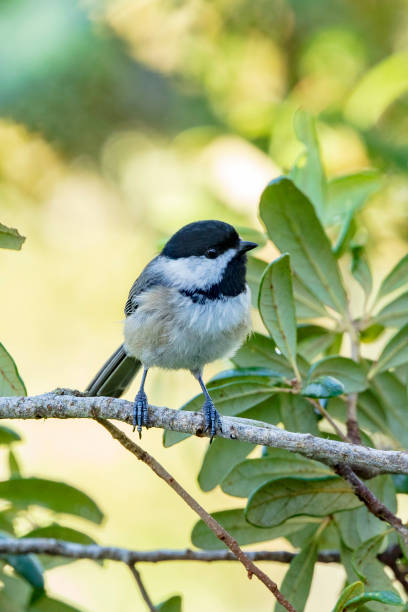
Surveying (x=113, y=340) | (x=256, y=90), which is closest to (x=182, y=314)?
(x=113, y=340)

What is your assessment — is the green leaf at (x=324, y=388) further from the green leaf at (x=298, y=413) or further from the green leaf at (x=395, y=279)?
the green leaf at (x=395, y=279)

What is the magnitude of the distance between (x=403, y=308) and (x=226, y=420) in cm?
67

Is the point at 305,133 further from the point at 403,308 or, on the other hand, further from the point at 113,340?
the point at 113,340

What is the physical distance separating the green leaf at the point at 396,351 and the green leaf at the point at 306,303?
0.20m

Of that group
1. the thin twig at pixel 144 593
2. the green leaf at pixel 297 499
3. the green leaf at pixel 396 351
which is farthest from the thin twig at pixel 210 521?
the green leaf at pixel 396 351

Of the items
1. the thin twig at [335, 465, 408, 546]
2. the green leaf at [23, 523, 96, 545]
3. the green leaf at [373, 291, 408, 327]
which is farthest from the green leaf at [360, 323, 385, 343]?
the green leaf at [23, 523, 96, 545]

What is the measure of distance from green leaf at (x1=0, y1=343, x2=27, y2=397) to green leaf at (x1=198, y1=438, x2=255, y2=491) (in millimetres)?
474

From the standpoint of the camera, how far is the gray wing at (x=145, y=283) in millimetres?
2138

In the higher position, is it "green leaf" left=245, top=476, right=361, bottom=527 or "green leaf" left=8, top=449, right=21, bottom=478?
"green leaf" left=8, top=449, right=21, bottom=478

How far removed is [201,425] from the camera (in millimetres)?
1438

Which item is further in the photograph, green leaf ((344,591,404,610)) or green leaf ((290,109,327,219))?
green leaf ((290,109,327,219))

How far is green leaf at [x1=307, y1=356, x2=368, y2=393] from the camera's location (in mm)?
1666

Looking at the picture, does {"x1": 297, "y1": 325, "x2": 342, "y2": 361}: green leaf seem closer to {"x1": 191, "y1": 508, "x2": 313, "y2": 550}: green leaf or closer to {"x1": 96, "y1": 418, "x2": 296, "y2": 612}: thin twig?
{"x1": 191, "y1": 508, "x2": 313, "y2": 550}: green leaf

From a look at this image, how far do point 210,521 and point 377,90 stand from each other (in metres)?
2.23
